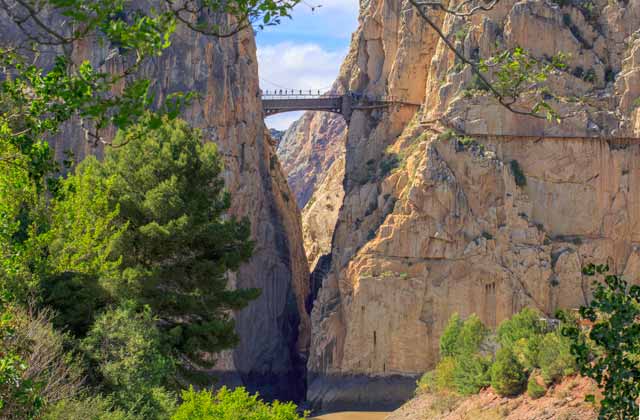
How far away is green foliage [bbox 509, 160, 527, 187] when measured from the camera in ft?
188

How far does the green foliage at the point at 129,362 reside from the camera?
67.5 ft

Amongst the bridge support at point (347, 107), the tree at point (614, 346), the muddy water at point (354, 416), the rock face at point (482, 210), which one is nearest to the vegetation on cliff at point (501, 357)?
the muddy water at point (354, 416)

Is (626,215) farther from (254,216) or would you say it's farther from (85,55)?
(85,55)

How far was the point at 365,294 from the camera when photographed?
56.4 m

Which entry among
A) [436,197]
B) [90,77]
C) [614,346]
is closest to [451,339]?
[436,197]

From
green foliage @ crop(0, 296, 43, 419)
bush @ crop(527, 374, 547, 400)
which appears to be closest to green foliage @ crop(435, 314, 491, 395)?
bush @ crop(527, 374, 547, 400)

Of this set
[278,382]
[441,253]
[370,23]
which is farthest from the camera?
[370,23]


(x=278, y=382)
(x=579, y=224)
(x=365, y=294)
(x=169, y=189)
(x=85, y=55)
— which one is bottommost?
(x=278, y=382)

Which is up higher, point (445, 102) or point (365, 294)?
point (445, 102)

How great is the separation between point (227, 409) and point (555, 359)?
19180 mm

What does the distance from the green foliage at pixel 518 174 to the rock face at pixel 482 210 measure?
3.3 inches

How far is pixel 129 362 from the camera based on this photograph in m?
20.8

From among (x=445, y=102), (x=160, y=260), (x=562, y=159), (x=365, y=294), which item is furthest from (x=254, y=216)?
(x=160, y=260)

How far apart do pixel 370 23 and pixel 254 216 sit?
551 inches
